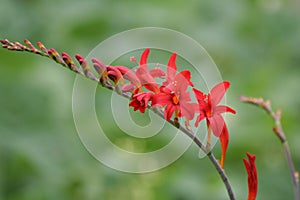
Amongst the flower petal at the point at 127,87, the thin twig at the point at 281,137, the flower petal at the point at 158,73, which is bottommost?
the flower petal at the point at 127,87

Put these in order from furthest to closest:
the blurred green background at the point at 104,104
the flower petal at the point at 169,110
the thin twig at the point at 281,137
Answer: the blurred green background at the point at 104,104 < the thin twig at the point at 281,137 < the flower petal at the point at 169,110

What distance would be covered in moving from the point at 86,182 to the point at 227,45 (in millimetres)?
1418

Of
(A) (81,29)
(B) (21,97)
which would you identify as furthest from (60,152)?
(A) (81,29)

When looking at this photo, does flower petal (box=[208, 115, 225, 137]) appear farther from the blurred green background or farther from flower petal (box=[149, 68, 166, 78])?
the blurred green background

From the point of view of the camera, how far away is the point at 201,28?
154 inches

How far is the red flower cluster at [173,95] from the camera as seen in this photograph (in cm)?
117

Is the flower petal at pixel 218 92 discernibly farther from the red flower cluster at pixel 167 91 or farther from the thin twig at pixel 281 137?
the thin twig at pixel 281 137

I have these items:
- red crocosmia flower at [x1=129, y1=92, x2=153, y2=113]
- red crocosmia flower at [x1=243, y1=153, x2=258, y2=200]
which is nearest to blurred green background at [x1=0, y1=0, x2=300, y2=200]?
red crocosmia flower at [x1=243, y1=153, x2=258, y2=200]

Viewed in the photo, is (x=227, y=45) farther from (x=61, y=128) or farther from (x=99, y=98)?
(x=61, y=128)

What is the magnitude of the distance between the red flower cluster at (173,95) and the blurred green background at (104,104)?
1.44m

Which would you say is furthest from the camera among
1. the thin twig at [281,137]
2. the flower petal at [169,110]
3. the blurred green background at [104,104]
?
the blurred green background at [104,104]

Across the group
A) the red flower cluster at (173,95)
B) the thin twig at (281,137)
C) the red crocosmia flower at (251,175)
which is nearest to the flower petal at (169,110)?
the red flower cluster at (173,95)

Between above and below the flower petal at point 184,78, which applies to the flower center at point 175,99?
below

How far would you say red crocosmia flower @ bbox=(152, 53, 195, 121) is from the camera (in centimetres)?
116
